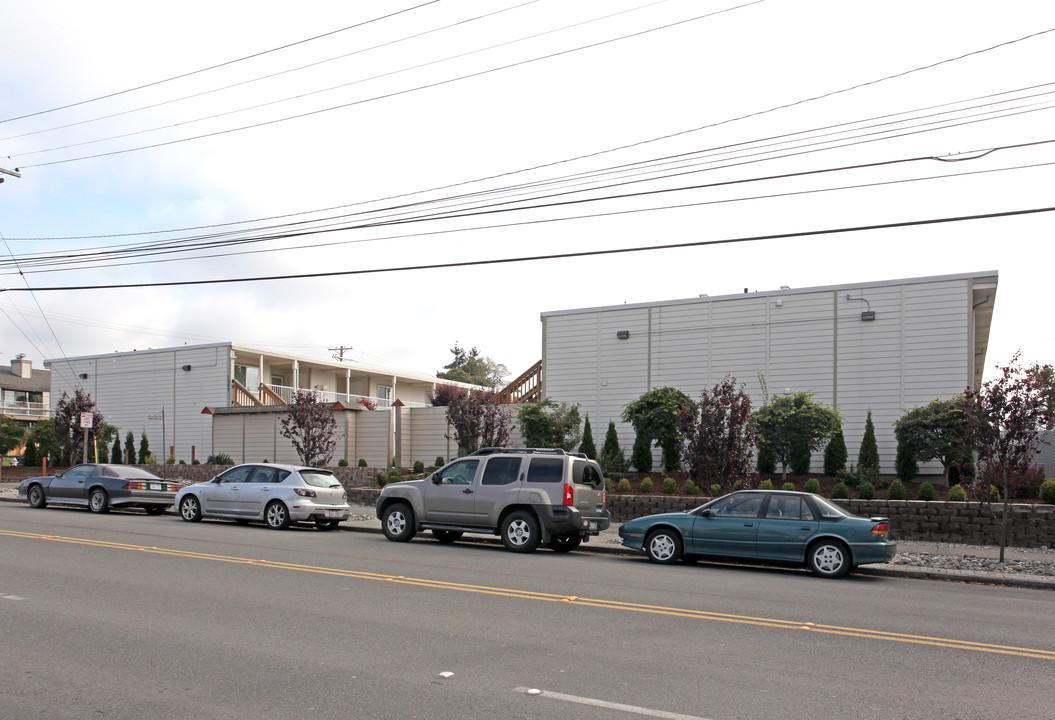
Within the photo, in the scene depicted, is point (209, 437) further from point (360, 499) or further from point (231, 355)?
point (360, 499)

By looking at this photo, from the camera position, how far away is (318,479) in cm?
1983

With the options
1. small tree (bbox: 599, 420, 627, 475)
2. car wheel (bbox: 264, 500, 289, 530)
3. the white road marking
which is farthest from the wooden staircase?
the white road marking

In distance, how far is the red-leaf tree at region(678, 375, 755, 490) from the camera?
20.8 meters

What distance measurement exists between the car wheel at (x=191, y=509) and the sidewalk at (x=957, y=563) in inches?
272

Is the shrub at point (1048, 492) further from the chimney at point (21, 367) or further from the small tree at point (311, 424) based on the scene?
the chimney at point (21, 367)

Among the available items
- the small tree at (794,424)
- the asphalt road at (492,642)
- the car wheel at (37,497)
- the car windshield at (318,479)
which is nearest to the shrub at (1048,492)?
the small tree at (794,424)

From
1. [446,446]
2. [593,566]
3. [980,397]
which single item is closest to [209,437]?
[446,446]

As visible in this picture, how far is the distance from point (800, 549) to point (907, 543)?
5.90 metres

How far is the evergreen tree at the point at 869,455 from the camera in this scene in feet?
82.6

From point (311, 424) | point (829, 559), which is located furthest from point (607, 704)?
point (311, 424)

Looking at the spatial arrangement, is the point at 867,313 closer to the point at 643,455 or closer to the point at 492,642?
the point at 643,455

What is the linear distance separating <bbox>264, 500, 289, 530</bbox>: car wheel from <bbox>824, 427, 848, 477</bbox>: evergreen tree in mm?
15869

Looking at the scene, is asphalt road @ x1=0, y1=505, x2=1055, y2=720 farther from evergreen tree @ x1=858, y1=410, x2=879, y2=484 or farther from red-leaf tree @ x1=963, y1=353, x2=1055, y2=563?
evergreen tree @ x1=858, y1=410, x2=879, y2=484

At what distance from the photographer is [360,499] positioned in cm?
2619
